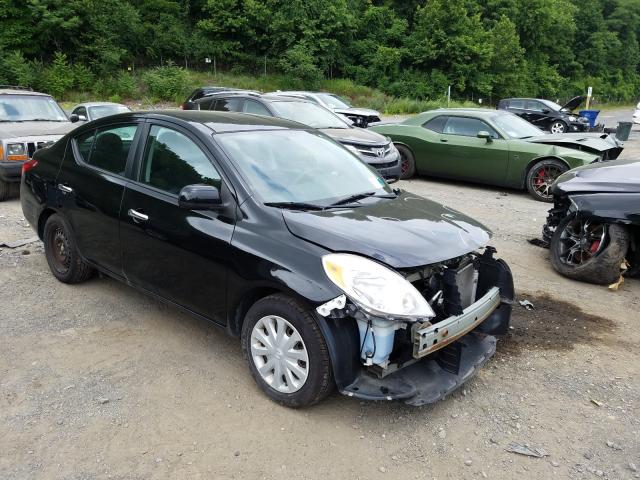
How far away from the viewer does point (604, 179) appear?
575 centimetres

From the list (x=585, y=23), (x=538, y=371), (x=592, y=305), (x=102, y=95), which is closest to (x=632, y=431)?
(x=538, y=371)

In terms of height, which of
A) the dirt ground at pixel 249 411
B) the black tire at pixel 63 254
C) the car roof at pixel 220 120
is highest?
the car roof at pixel 220 120

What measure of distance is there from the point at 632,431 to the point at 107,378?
3257mm

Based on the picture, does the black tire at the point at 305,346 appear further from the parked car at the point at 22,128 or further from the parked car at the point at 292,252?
the parked car at the point at 22,128

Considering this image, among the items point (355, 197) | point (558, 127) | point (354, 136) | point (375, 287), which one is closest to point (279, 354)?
point (375, 287)

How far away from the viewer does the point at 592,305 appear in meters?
5.07

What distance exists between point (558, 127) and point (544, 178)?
1286 cm

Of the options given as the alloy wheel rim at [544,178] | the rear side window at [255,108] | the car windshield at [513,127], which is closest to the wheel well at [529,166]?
the alloy wheel rim at [544,178]

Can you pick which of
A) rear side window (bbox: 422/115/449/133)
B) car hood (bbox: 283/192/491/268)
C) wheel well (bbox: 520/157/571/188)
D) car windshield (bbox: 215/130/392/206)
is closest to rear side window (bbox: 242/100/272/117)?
rear side window (bbox: 422/115/449/133)

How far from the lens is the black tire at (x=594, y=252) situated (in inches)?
213

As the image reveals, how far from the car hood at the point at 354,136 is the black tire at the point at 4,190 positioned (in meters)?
5.10

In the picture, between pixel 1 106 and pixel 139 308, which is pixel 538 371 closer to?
pixel 139 308

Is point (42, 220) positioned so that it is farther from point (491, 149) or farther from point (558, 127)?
point (558, 127)

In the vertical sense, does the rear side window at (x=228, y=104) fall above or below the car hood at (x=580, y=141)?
above
